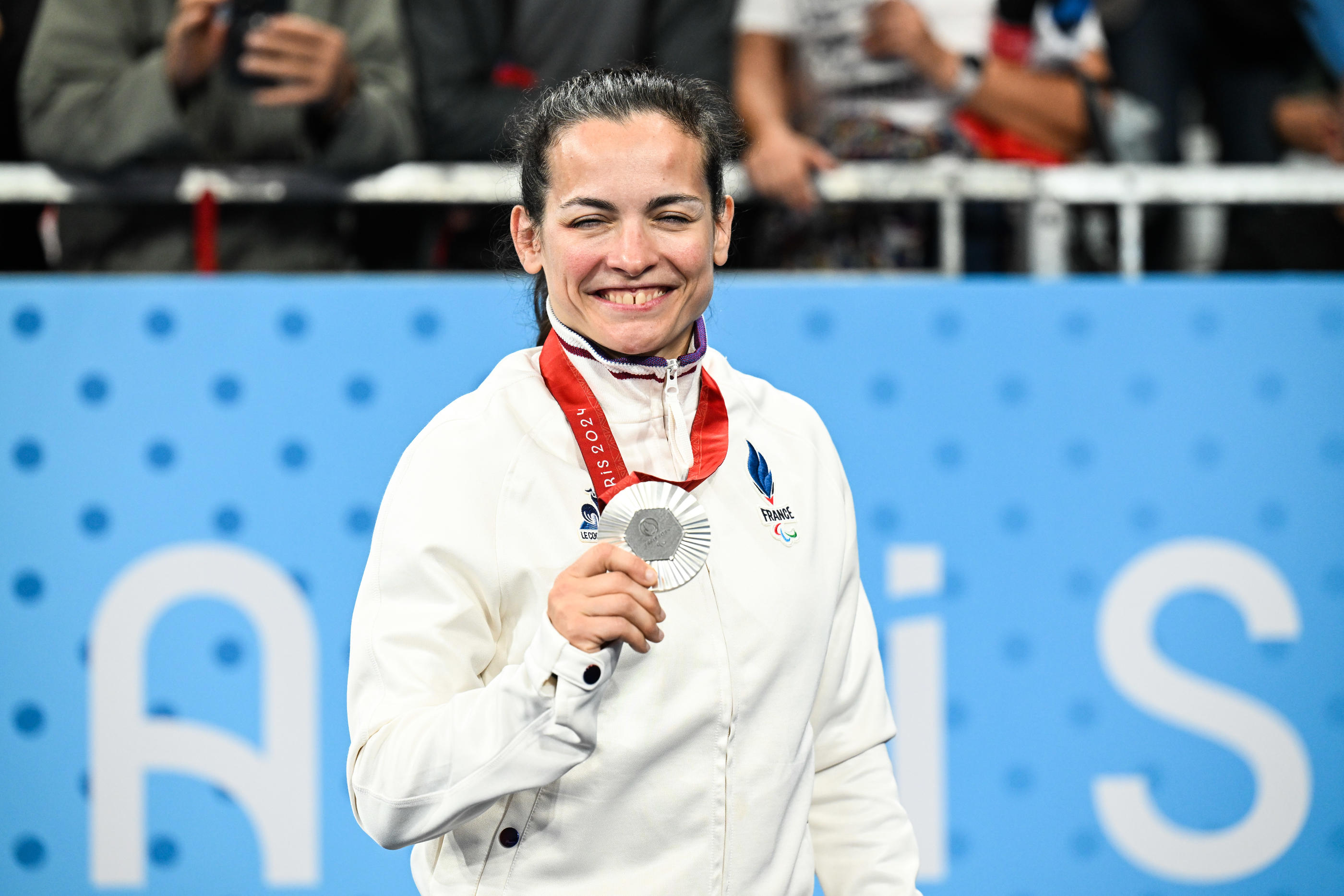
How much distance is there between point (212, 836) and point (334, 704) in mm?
316

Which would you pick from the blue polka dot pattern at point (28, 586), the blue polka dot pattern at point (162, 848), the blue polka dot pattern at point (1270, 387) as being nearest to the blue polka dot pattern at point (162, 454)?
the blue polka dot pattern at point (28, 586)

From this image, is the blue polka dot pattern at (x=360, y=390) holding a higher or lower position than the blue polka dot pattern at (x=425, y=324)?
lower

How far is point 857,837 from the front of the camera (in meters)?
1.48

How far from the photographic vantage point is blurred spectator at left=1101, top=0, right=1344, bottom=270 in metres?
3.14

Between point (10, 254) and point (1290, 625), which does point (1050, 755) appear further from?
point (10, 254)

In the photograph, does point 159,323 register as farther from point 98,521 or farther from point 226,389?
point 98,521

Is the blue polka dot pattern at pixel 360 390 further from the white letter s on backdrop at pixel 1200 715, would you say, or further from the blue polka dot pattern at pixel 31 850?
the white letter s on backdrop at pixel 1200 715

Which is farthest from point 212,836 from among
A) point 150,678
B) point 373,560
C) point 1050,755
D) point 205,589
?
point 1050,755

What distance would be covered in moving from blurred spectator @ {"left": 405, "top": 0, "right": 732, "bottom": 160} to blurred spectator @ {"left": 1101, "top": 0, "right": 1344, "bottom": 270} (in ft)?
3.81

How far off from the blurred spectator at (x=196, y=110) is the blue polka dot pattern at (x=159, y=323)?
12.2 inches

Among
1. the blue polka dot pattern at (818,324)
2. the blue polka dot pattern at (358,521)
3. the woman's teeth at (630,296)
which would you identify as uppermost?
the woman's teeth at (630,296)

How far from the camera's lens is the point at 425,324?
2.37 m

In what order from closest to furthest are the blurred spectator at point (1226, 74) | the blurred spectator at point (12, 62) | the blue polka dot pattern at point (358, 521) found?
the blue polka dot pattern at point (358, 521) → the blurred spectator at point (12, 62) → the blurred spectator at point (1226, 74)

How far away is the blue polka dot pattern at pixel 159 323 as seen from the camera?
229 cm
